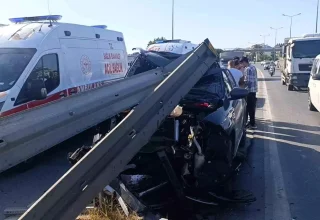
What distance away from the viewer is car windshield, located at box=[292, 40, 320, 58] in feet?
64.0

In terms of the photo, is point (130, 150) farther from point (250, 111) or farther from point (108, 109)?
point (250, 111)

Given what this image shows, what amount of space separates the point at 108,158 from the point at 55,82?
573cm

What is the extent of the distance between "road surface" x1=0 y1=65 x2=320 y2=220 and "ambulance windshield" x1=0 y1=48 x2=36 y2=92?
1.65 meters

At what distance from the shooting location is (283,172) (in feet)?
21.3

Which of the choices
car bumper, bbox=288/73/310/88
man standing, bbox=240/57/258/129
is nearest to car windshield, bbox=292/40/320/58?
car bumper, bbox=288/73/310/88

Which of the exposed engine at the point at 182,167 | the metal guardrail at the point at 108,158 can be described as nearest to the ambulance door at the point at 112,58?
the exposed engine at the point at 182,167

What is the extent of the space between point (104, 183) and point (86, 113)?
0.97 m

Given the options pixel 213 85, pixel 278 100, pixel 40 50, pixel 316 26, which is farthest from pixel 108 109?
pixel 316 26

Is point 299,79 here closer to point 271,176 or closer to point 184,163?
point 271,176

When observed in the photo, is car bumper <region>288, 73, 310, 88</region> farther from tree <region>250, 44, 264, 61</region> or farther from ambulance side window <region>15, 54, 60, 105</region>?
tree <region>250, 44, 264, 61</region>

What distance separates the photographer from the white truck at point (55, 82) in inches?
123

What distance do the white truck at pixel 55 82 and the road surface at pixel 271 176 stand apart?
121cm

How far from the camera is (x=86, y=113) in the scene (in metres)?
3.64

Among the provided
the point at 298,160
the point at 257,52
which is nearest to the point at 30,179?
the point at 298,160
